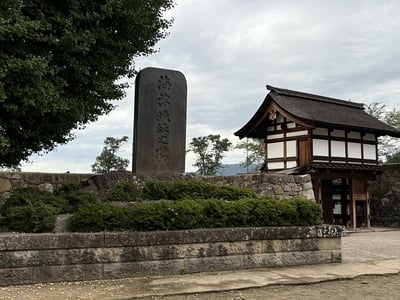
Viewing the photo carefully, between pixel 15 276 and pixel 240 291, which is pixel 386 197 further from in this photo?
pixel 15 276

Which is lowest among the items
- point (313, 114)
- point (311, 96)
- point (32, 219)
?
point (32, 219)

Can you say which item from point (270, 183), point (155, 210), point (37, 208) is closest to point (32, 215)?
point (37, 208)

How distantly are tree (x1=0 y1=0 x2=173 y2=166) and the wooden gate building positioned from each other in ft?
28.3

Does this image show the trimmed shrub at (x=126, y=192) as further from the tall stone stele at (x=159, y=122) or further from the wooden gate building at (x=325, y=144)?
the wooden gate building at (x=325, y=144)

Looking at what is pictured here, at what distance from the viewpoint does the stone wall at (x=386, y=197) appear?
759 inches

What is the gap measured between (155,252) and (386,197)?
56.7ft

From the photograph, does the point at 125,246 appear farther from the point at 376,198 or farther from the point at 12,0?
the point at 376,198

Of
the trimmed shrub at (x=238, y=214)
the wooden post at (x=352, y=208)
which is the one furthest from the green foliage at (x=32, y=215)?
the wooden post at (x=352, y=208)

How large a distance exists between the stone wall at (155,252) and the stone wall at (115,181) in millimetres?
1890

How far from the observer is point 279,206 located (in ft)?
22.0

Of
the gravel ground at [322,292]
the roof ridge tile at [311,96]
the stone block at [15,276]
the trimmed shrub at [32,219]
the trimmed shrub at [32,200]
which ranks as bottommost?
the gravel ground at [322,292]

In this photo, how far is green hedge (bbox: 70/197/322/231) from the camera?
18.1 feet

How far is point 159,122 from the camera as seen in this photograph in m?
7.77

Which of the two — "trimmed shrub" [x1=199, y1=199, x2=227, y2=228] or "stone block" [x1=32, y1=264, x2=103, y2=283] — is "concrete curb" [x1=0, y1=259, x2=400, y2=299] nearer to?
"stone block" [x1=32, y1=264, x2=103, y2=283]
